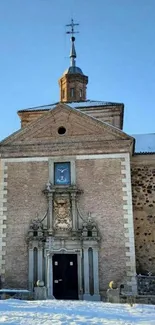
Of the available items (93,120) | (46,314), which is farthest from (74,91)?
(46,314)

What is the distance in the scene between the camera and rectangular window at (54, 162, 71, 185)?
17.3 m

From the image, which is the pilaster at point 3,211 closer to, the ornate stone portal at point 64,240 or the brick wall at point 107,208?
the ornate stone portal at point 64,240

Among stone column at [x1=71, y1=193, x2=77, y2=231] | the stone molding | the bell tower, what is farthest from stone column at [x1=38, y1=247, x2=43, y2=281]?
the bell tower

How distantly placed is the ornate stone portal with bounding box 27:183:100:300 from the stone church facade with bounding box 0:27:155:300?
40mm

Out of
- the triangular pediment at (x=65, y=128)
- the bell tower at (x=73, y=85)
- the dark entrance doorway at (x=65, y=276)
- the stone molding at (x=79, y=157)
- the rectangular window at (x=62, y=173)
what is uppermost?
the bell tower at (x=73, y=85)

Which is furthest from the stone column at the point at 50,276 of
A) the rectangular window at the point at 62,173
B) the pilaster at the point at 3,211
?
the rectangular window at the point at 62,173

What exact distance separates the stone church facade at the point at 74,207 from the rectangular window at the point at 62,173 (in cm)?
4

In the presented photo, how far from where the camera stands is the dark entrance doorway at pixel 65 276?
15.9 m

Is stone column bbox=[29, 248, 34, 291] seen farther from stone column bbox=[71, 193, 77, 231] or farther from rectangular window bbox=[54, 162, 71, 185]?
rectangular window bbox=[54, 162, 71, 185]

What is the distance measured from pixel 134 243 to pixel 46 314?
29.9 ft

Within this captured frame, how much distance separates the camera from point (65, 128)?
18.2 metres

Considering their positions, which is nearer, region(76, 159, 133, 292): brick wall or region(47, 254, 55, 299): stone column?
region(47, 254, 55, 299): stone column

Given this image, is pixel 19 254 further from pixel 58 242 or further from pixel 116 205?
pixel 116 205

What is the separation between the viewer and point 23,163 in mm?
17734
